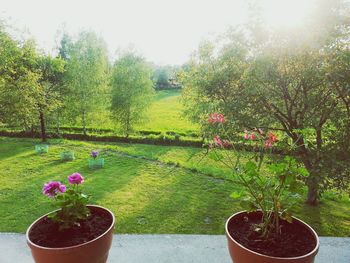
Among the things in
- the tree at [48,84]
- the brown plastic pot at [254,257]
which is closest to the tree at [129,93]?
the tree at [48,84]

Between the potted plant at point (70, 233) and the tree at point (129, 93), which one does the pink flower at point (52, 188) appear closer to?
the potted plant at point (70, 233)

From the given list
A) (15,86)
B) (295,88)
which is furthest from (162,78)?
(295,88)

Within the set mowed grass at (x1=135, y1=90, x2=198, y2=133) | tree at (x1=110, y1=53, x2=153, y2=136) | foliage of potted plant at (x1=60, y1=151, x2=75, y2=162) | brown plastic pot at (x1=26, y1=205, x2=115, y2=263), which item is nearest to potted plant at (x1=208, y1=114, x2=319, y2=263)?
brown plastic pot at (x1=26, y1=205, x2=115, y2=263)

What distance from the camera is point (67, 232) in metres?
2.91

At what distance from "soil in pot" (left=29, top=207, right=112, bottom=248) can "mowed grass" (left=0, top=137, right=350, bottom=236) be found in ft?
2.28

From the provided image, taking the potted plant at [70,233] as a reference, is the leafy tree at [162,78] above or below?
above

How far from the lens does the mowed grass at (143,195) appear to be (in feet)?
17.2

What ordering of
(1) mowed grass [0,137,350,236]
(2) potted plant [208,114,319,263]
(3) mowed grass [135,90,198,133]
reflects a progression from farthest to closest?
(3) mowed grass [135,90,198,133] → (1) mowed grass [0,137,350,236] → (2) potted plant [208,114,319,263]

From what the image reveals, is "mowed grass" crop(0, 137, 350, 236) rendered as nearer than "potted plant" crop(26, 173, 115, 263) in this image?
No

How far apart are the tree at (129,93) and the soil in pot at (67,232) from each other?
15.8m

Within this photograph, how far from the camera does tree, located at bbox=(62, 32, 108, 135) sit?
59.2 ft

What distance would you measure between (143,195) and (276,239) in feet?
15.0

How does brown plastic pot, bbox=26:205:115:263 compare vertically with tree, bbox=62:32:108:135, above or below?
below

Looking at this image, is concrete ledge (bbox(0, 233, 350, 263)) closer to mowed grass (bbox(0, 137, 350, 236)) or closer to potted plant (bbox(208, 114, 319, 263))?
mowed grass (bbox(0, 137, 350, 236))
